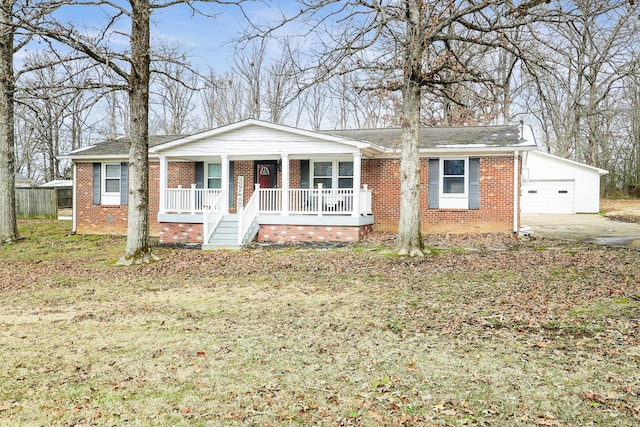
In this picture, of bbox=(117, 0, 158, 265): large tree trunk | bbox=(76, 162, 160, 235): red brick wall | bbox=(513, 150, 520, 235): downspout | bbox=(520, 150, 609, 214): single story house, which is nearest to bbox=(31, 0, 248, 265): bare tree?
bbox=(117, 0, 158, 265): large tree trunk

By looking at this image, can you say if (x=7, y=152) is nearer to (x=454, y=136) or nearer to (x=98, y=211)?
(x=98, y=211)

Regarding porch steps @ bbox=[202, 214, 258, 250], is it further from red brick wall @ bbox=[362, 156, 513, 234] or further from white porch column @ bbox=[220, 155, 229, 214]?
red brick wall @ bbox=[362, 156, 513, 234]

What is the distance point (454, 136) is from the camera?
17.1 m

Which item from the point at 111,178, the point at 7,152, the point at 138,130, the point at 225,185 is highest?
the point at 138,130

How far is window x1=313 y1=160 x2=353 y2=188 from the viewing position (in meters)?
17.1

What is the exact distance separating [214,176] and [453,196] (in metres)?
8.38

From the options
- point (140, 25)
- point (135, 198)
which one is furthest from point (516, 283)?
point (140, 25)

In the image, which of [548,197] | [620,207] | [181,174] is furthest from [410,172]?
[620,207]

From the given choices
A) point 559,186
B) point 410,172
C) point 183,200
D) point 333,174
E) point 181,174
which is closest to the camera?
point 410,172

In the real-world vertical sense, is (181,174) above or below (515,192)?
above

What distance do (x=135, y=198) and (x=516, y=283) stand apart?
26.6ft

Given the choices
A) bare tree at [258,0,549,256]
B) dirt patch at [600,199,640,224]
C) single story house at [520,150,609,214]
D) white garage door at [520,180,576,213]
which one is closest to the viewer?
bare tree at [258,0,549,256]

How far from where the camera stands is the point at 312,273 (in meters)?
9.95

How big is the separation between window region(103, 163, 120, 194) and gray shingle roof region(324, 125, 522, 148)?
8659mm
